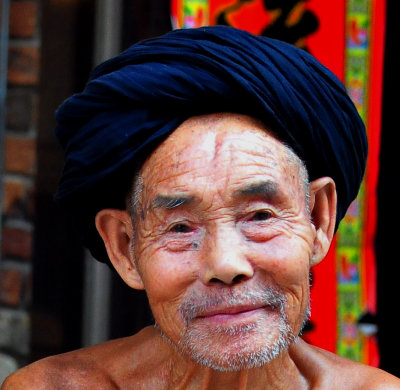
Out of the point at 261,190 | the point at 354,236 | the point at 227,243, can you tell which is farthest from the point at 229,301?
the point at 354,236

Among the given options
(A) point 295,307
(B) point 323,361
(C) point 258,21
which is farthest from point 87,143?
(C) point 258,21

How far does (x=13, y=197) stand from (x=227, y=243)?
199 cm

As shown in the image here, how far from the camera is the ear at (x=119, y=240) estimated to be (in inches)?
97.5

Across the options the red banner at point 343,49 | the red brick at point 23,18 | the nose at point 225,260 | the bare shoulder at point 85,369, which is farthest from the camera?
the red brick at point 23,18

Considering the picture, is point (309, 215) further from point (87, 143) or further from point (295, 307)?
point (87, 143)

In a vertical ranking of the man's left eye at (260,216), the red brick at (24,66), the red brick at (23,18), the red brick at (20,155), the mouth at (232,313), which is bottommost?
the mouth at (232,313)

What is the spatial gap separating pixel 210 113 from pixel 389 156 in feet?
4.52

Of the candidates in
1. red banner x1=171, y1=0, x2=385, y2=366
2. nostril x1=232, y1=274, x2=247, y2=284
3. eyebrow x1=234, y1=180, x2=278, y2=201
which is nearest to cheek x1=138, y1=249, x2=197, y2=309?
nostril x1=232, y1=274, x2=247, y2=284

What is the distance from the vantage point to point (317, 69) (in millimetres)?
2398

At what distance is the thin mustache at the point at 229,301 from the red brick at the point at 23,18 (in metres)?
2.05

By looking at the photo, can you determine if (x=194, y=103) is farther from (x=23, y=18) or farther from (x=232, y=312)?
(x=23, y=18)

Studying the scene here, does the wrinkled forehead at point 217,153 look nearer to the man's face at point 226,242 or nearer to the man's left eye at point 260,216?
the man's face at point 226,242

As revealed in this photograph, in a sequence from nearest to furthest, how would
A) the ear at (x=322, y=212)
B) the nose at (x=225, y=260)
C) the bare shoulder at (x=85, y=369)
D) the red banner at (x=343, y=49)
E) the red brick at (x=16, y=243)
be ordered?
the nose at (x=225, y=260) → the ear at (x=322, y=212) → the bare shoulder at (x=85, y=369) → the red banner at (x=343, y=49) → the red brick at (x=16, y=243)

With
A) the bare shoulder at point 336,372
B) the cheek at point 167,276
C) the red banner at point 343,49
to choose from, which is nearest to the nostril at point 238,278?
the cheek at point 167,276
